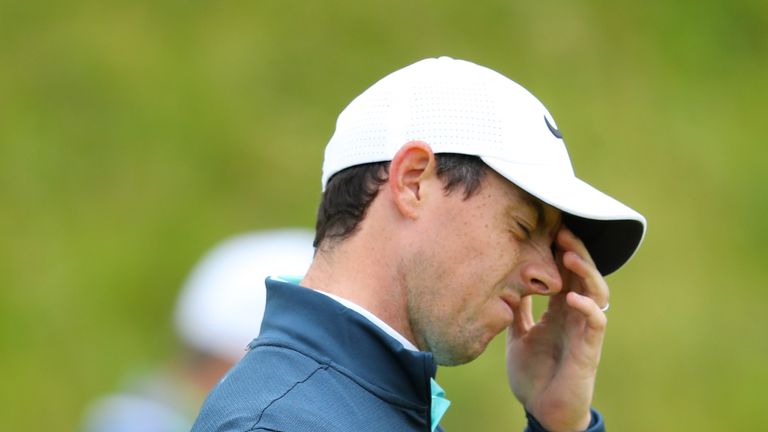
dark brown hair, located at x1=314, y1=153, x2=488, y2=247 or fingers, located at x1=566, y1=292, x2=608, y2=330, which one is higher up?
dark brown hair, located at x1=314, y1=153, x2=488, y2=247

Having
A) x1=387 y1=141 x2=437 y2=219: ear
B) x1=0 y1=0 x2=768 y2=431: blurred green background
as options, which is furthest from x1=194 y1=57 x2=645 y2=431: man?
x1=0 y1=0 x2=768 y2=431: blurred green background

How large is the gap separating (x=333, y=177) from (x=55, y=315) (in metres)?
4.43

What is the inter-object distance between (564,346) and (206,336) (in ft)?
3.92

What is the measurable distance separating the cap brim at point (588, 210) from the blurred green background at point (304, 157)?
3.75 meters

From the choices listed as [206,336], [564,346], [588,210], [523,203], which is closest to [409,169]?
[523,203]

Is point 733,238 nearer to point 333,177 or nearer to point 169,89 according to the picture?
point 169,89

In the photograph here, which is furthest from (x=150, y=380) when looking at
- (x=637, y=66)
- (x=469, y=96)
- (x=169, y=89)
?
(x=637, y=66)

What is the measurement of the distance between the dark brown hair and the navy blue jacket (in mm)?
180

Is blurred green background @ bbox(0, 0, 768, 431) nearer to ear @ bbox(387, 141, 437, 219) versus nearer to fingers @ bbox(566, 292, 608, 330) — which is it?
fingers @ bbox(566, 292, 608, 330)

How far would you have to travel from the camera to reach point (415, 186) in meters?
2.21

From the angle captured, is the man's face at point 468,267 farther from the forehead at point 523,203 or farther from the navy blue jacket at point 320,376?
the navy blue jacket at point 320,376

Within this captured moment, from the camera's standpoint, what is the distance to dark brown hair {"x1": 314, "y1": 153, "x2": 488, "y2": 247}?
2.20 metres

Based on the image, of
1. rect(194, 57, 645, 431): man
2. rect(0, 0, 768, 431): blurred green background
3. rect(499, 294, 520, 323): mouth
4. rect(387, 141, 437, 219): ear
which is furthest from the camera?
rect(0, 0, 768, 431): blurred green background

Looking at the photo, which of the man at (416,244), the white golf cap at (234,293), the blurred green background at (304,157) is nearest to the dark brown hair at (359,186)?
the man at (416,244)
